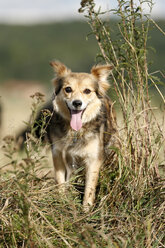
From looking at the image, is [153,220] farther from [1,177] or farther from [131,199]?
[1,177]

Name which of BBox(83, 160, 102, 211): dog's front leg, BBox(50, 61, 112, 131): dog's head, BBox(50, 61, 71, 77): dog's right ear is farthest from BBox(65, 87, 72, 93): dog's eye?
BBox(83, 160, 102, 211): dog's front leg

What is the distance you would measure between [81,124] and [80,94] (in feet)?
1.22

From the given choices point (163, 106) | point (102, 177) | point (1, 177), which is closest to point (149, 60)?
point (163, 106)

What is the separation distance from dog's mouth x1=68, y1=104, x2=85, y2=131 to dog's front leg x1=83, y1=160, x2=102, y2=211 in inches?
18.7

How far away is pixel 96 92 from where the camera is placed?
491cm

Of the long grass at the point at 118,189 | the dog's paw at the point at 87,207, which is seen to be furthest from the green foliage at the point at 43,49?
the dog's paw at the point at 87,207

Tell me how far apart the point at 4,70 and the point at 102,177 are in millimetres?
54416

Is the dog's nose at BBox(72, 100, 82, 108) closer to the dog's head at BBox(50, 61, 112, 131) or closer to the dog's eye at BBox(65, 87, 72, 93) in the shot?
the dog's head at BBox(50, 61, 112, 131)

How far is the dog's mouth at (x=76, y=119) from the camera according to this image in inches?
181

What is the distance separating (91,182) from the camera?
4.37 metres

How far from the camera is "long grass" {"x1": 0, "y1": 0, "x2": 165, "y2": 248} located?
3.10m

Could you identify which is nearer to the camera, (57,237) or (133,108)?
(57,237)

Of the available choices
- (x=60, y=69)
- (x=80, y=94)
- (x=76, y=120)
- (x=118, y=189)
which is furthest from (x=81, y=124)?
(x=118, y=189)

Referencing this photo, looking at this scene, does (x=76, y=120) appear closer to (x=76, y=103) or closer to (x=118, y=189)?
(x=76, y=103)
